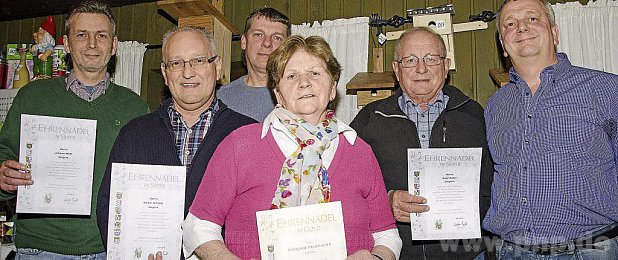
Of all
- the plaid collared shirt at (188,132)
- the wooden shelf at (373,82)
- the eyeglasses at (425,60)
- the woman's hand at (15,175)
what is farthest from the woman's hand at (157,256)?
the wooden shelf at (373,82)

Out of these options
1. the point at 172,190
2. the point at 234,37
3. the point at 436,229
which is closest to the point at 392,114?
the point at 436,229

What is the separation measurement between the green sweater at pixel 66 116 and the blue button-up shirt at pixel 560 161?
152 cm

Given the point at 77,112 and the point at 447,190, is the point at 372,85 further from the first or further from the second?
the point at 77,112

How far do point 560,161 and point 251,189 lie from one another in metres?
1.10

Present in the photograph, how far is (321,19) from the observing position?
4.17 meters

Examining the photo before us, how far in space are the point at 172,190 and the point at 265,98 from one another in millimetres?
965

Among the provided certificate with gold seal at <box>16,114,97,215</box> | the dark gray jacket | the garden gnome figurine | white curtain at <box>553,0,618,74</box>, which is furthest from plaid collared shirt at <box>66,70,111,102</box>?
white curtain at <box>553,0,618,74</box>

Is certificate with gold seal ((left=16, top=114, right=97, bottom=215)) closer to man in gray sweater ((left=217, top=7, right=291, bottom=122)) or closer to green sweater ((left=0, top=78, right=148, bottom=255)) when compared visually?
green sweater ((left=0, top=78, right=148, bottom=255))

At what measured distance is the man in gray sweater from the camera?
2623 mm

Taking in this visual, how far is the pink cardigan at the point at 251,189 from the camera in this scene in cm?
155

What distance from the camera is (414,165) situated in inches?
79.4

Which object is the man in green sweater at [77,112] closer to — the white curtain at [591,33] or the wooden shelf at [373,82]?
the wooden shelf at [373,82]

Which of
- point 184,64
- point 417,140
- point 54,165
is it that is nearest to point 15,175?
point 54,165

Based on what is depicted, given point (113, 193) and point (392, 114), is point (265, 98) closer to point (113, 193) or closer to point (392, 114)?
point (392, 114)
